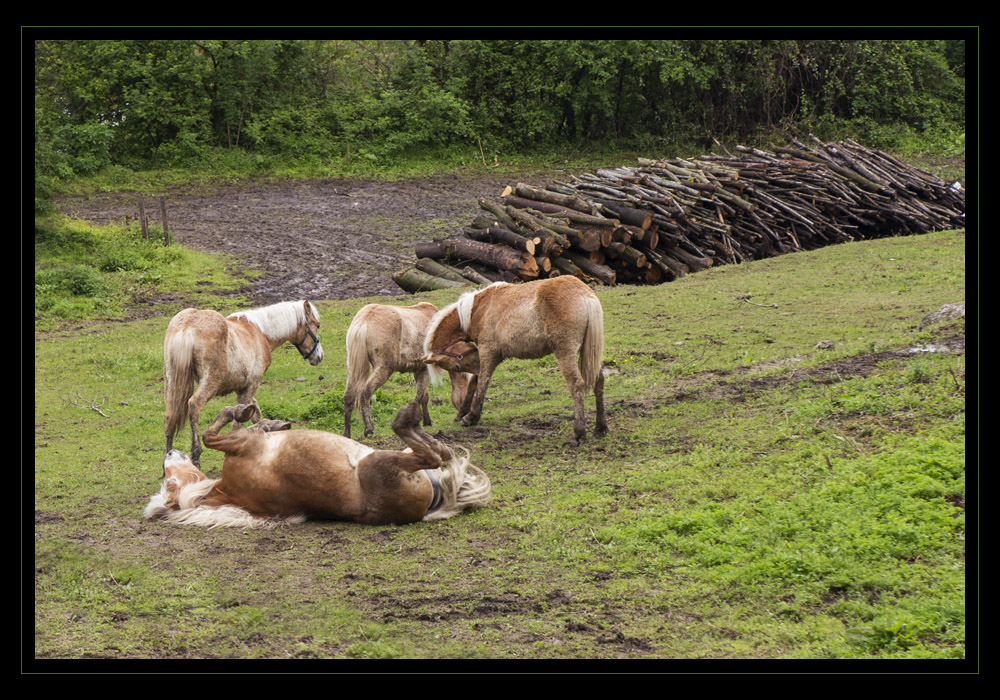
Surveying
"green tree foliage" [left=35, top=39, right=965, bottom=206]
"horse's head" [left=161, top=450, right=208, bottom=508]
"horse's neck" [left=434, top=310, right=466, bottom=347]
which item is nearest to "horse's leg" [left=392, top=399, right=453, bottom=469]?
"horse's head" [left=161, top=450, right=208, bottom=508]

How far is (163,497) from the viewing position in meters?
6.81

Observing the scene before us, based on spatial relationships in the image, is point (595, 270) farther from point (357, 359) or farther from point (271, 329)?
point (271, 329)

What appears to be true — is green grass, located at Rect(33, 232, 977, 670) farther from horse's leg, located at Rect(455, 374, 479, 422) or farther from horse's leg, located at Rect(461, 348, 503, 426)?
horse's leg, located at Rect(455, 374, 479, 422)

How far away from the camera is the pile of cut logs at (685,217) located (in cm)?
1683

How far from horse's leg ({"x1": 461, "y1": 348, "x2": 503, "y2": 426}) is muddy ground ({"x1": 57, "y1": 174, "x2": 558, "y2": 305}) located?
→ 7702 millimetres

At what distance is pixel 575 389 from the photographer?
8547 mm

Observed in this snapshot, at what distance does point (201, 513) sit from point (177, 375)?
190 centimetres

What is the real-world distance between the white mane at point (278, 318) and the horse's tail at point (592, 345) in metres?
3.11

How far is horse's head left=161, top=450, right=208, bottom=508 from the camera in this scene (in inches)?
267

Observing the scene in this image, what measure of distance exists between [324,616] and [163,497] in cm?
245

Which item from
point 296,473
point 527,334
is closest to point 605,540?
point 296,473

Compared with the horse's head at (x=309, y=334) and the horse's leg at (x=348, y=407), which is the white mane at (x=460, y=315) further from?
the horse's head at (x=309, y=334)

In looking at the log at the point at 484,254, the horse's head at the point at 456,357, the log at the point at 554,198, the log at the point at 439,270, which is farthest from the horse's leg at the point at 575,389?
the log at the point at 554,198

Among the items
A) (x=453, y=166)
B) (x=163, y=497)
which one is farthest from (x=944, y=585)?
(x=453, y=166)
